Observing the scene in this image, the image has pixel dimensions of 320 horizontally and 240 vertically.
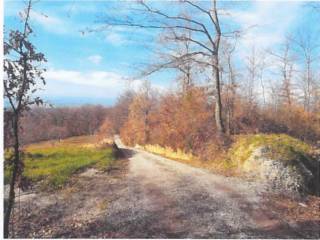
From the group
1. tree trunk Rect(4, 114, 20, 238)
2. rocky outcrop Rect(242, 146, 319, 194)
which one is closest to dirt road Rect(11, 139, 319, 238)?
tree trunk Rect(4, 114, 20, 238)

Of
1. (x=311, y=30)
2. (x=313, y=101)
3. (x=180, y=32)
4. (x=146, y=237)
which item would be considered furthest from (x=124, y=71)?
(x=313, y=101)

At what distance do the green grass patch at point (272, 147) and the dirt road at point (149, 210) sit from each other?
2.63ft

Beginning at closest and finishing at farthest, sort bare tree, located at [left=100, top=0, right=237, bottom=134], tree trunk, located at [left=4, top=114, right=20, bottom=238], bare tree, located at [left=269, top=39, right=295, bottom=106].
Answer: tree trunk, located at [left=4, top=114, right=20, bottom=238]
bare tree, located at [left=100, top=0, right=237, bottom=134]
bare tree, located at [left=269, top=39, right=295, bottom=106]

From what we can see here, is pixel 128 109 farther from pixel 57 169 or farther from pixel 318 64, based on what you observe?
pixel 318 64

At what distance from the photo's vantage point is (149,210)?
3854 millimetres

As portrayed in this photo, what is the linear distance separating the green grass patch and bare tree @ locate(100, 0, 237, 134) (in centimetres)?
105

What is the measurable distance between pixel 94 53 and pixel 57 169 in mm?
1171

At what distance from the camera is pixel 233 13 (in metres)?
4.42

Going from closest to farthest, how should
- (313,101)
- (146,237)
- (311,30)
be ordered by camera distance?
(146,237), (311,30), (313,101)

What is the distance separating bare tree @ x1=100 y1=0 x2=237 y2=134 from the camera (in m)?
4.14

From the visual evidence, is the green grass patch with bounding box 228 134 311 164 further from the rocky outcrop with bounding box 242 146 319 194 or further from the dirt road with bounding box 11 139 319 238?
the dirt road with bounding box 11 139 319 238

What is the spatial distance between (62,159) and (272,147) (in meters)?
2.62

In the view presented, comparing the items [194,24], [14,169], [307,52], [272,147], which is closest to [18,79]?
[14,169]

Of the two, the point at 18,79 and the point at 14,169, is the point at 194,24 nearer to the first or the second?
the point at 18,79
